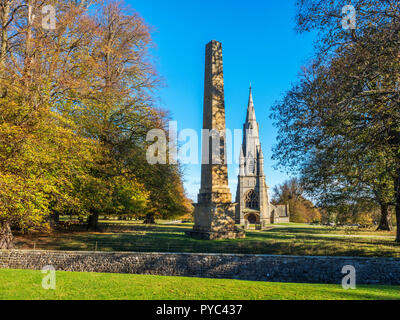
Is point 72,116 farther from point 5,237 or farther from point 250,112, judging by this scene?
point 250,112

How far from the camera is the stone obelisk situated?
603 inches

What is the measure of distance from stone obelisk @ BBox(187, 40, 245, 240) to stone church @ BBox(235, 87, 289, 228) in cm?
3682

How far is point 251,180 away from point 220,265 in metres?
46.3

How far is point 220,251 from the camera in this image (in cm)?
1115

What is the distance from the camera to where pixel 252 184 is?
5541 cm

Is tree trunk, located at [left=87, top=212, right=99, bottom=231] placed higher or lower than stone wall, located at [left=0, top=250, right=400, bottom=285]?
higher

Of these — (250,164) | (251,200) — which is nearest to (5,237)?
(251,200)

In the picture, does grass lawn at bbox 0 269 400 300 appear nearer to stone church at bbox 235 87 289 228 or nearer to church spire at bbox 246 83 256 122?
stone church at bbox 235 87 289 228

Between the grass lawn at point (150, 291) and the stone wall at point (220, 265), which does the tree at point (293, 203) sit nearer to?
the stone wall at point (220, 265)

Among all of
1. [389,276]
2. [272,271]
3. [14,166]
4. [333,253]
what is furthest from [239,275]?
[14,166]

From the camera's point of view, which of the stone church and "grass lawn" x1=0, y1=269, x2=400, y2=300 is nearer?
"grass lawn" x1=0, y1=269, x2=400, y2=300

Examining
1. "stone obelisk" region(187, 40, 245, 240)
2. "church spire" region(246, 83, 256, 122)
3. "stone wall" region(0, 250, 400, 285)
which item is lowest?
"stone wall" region(0, 250, 400, 285)

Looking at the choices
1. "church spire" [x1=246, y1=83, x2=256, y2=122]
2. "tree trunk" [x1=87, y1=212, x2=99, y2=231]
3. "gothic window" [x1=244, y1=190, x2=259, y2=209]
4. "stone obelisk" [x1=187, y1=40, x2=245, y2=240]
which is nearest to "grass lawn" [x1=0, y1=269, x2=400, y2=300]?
"stone obelisk" [x1=187, y1=40, x2=245, y2=240]
